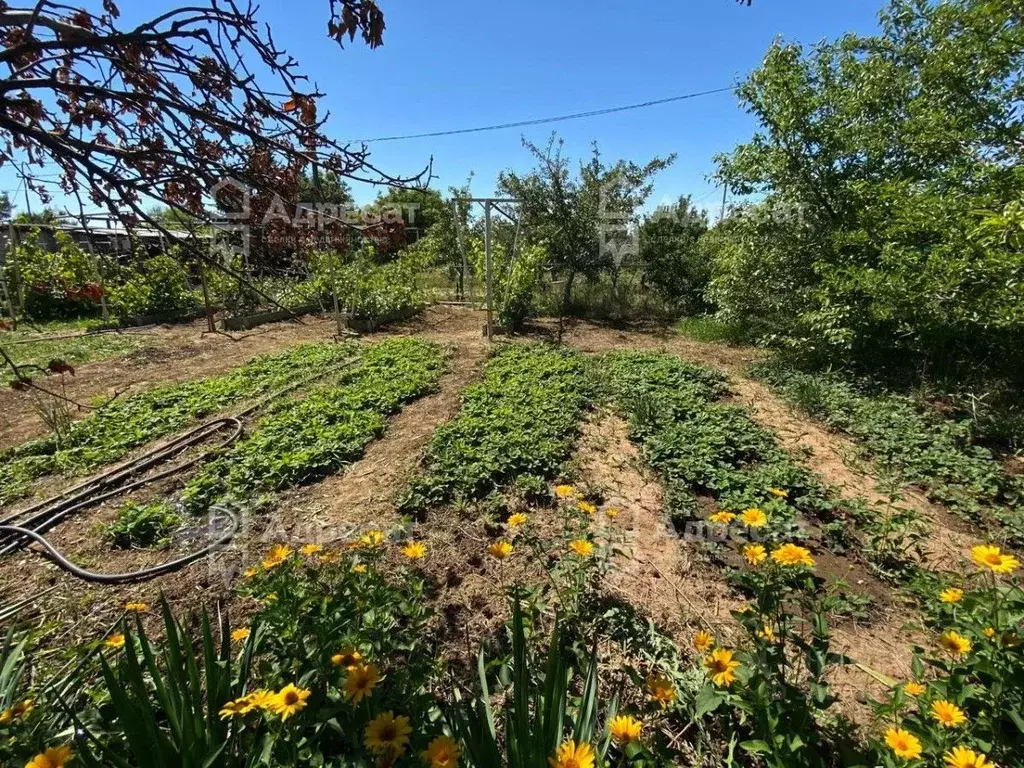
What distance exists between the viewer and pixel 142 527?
2885mm

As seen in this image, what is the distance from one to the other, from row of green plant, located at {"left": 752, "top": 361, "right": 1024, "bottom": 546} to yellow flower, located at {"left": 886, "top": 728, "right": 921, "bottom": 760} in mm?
2396

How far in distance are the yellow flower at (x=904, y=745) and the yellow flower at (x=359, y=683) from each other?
125cm

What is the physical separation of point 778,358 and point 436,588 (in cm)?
610

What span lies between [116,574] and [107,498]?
3.61 feet

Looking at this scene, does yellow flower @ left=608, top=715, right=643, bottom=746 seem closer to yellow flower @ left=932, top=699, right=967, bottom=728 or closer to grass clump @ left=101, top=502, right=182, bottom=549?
yellow flower @ left=932, top=699, right=967, bottom=728

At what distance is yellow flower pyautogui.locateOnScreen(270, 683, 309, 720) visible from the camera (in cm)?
118

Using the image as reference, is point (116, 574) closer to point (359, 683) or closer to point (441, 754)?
point (359, 683)

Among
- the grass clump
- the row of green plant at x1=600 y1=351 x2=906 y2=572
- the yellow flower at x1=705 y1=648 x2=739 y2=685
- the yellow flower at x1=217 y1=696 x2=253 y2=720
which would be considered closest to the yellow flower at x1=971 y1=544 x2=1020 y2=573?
the row of green plant at x1=600 y1=351 x2=906 y2=572

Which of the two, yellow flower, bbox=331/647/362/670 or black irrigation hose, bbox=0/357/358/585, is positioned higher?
yellow flower, bbox=331/647/362/670

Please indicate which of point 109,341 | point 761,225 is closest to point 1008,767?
point 761,225

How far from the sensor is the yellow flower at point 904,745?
3.60ft

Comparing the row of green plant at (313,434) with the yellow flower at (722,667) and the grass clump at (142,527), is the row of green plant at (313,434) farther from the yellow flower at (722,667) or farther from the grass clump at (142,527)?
the yellow flower at (722,667)

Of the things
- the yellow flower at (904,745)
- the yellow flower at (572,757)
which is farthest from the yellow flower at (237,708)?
the yellow flower at (904,745)

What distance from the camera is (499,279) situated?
973 centimetres
